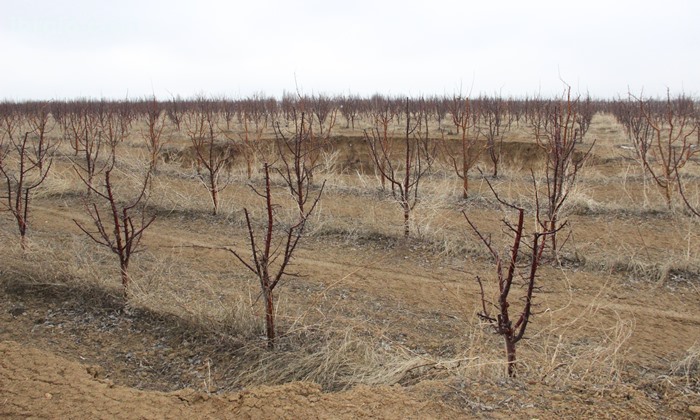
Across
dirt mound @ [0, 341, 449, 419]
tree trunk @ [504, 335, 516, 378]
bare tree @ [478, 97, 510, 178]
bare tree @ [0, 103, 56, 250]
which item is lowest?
dirt mound @ [0, 341, 449, 419]

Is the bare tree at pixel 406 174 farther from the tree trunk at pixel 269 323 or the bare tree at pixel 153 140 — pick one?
the bare tree at pixel 153 140

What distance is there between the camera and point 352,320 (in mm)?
4008

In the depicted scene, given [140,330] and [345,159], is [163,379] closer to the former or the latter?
Result: [140,330]

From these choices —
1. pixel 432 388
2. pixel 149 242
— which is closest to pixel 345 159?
pixel 149 242

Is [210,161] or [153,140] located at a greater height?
[153,140]

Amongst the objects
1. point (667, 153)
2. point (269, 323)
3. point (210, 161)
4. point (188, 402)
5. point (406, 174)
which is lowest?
point (188, 402)

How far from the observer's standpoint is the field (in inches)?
111

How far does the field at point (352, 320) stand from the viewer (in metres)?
2.81

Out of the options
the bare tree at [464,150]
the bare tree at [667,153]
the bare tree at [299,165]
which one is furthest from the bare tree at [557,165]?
the bare tree at [299,165]

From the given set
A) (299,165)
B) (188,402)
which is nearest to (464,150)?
(299,165)

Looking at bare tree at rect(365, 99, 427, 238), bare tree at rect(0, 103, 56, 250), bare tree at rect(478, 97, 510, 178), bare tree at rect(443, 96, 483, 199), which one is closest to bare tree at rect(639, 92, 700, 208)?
bare tree at rect(443, 96, 483, 199)

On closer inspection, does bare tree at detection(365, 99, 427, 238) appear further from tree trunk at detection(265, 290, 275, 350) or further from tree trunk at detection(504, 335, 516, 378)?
tree trunk at detection(504, 335, 516, 378)

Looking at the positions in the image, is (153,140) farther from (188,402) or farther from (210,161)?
(188,402)

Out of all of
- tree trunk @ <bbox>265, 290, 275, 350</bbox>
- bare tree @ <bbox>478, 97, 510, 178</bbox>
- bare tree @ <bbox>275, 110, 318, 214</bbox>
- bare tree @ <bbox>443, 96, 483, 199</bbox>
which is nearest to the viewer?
tree trunk @ <bbox>265, 290, 275, 350</bbox>
